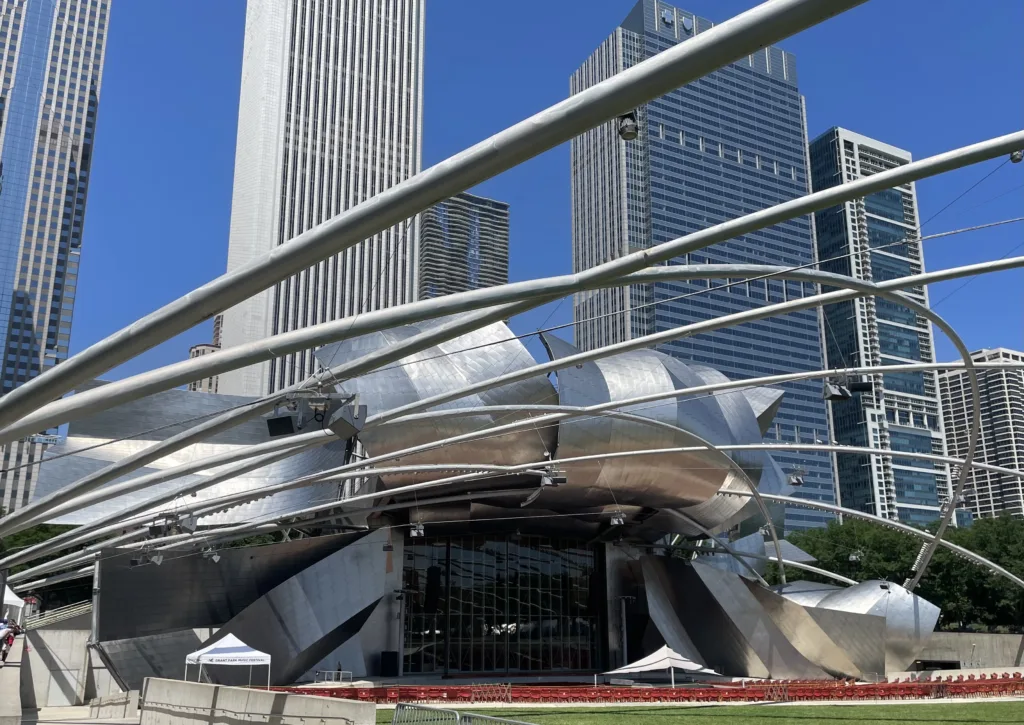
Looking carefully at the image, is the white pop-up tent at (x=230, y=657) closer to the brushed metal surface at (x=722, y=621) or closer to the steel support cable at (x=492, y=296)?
the steel support cable at (x=492, y=296)

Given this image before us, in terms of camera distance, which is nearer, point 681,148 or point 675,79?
point 675,79

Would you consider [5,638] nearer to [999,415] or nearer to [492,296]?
[492,296]

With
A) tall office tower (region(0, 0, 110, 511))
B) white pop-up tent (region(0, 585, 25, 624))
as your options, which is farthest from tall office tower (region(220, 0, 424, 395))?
white pop-up tent (region(0, 585, 25, 624))

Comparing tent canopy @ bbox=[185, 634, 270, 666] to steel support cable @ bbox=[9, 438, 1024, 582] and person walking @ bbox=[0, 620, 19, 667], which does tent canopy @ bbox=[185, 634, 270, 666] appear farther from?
person walking @ bbox=[0, 620, 19, 667]

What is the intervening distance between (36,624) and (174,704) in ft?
68.8

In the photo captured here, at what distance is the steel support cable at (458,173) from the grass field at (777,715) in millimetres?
12709

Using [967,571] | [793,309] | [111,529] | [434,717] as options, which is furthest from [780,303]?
[967,571]

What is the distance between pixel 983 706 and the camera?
1020 inches

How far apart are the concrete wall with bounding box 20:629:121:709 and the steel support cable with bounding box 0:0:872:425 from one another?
2756cm

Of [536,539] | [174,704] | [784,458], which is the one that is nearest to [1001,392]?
[784,458]

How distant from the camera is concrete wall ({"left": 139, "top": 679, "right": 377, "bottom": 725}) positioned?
17531 mm

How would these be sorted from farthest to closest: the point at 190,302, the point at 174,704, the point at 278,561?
the point at 278,561 → the point at 174,704 → the point at 190,302

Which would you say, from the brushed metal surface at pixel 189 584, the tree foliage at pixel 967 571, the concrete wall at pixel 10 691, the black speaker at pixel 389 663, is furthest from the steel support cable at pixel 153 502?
the tree foliage at pixel 967 571

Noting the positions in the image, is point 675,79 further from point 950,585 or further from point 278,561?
point 950,585
